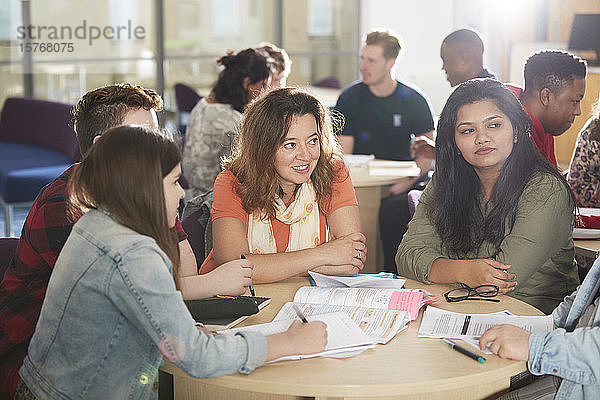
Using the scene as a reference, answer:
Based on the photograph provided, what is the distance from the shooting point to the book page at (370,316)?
1.79 meters

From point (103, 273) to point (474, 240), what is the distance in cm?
134

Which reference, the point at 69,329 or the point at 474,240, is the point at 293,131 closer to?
the point at 474,240

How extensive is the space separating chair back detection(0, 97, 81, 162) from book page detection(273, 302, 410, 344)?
157 inches

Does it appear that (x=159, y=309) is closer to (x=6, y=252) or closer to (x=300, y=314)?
(x=300, y=314)

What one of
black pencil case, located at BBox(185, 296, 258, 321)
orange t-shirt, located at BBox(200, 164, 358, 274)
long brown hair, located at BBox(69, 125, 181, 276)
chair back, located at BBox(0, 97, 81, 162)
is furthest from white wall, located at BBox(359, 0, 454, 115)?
long brown hair, located at BBox(69, 125, 181, 276)

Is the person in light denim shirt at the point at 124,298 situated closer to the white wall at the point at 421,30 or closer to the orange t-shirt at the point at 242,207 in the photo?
the orange t-shirt at the point at 242,207

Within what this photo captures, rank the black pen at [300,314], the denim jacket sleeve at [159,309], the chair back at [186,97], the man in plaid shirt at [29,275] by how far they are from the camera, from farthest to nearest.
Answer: the chair back at [186,97]
the man in plaid shirt at [29,275]
the black pen at [300,314]
the denim jacket sleeve at [159,309]

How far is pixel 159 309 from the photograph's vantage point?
57.5 inches

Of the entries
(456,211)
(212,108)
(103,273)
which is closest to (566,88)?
(456,211)

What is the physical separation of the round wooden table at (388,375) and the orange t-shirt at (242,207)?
2.34 feet

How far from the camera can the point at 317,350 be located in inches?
64.7

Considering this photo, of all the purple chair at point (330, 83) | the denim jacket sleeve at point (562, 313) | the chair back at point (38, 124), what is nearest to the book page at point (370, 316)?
the denim jacket sleeve at point (562, 313)

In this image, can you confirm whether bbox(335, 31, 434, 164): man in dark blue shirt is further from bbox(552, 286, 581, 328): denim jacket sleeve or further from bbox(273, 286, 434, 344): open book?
bbox(552, 286, 581, 328): denim jacket sleeve

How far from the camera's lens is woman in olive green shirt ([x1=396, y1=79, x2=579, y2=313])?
2.28m
